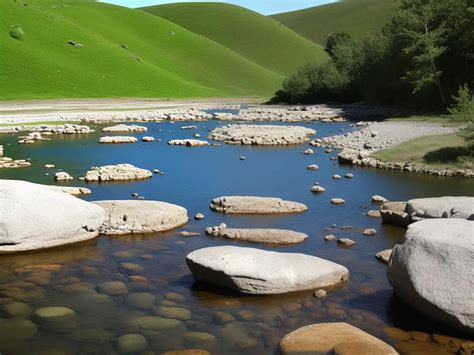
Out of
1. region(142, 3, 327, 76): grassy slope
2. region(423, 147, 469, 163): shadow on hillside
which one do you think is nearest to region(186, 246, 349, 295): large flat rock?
region(423, 147, 469, 163): shadow on hillside

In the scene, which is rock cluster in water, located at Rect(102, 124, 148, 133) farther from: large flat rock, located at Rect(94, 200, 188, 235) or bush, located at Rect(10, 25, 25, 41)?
bush, located at Rect(10, 25, 25, 41)

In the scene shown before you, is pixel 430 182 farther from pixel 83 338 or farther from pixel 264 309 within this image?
pixel 83 338

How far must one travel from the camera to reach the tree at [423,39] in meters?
57.2

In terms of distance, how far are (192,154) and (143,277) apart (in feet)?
77.7

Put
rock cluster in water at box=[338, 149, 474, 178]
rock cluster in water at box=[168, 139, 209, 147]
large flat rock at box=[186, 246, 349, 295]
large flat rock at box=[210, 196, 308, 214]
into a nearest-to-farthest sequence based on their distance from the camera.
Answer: large flat rock at box=[186, 246, 349, 295]
large flat rock at box=[210, 196, 308, 214]
rock cluster in water at box=[338, 149, 474, 178]
rock cluster in water at box=[168, 139, 209, 147]

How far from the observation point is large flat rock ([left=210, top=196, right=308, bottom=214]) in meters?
22.0

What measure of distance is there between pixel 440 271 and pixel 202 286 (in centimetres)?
549

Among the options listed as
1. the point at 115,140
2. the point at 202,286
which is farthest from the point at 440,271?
the point at 115,140

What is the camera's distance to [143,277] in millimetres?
15164

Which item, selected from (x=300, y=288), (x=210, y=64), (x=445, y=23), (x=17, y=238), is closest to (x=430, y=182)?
(x=300, y=288)

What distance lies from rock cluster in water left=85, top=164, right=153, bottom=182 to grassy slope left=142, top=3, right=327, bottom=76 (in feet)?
446

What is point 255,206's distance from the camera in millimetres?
22109

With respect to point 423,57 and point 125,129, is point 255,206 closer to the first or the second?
point 125,129

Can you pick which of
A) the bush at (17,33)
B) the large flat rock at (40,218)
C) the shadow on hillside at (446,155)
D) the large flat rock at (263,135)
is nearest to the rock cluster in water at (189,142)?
the large flat rock at (263,135)
